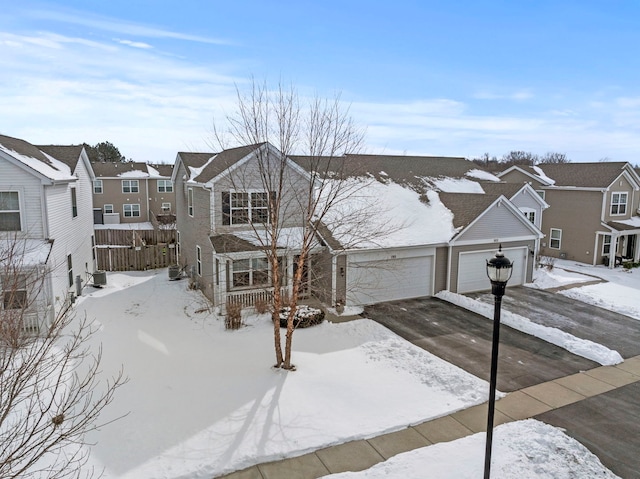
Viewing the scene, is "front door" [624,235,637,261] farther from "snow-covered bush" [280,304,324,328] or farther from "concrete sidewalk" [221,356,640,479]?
"snow-covered bush" [280,304,324,328]

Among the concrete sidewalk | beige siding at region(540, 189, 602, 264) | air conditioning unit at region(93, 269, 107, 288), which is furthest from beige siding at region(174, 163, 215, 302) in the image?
beige siding at region(540, 189, 602, 264)

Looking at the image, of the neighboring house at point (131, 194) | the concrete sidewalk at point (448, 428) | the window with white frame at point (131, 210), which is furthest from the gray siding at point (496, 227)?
the window with white frame at point (131, 210)

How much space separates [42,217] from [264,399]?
35.7 ft

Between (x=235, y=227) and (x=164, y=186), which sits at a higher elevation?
(x=164, y=186)

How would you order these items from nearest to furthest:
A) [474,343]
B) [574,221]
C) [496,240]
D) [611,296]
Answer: [474,343] < [611,296] < [496,240] < [574,221]

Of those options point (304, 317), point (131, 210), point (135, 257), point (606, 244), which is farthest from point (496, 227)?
point (131, 210)

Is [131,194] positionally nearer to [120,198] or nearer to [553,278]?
[120,198]

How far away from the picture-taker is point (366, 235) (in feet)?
58.6

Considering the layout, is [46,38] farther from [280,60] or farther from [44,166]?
[280,60]

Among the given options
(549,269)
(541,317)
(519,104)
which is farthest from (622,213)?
(541,317)

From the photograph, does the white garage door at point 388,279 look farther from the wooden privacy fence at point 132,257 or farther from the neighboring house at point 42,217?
the wooden privacy fence at point 132,257

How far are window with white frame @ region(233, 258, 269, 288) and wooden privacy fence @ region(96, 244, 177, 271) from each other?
9597 mm

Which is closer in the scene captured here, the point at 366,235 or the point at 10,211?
the point at 10,211

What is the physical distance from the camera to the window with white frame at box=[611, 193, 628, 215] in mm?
Result: 28530
